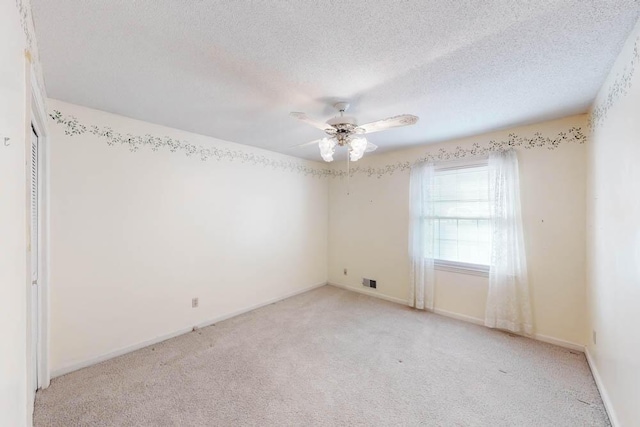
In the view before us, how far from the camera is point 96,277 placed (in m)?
2.51

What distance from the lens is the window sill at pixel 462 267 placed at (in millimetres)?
3297

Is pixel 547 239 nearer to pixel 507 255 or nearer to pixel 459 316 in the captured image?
pixel 507 255

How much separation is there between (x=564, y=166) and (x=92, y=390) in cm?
477

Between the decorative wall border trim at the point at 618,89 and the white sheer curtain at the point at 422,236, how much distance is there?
5.43 ft

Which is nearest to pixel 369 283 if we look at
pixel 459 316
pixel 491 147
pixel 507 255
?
pixel 459 316

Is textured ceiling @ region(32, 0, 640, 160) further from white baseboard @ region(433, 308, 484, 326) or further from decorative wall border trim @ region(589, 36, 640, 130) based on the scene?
white baseboard @ region(433, 308, 484, 326)

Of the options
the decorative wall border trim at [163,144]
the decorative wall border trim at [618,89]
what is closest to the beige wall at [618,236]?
the decorative wall border trim at [618,89]

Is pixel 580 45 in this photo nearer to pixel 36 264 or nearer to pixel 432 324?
pixel 432 324

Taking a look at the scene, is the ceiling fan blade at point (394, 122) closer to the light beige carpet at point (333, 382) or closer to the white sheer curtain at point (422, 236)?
the white sheer curtain at point (422, 236)
